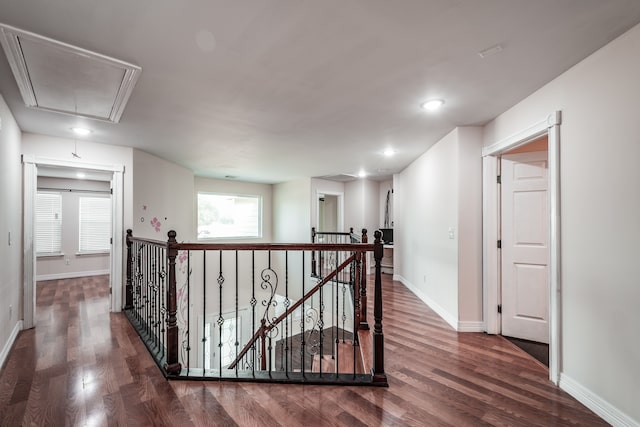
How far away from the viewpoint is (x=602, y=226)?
193cm

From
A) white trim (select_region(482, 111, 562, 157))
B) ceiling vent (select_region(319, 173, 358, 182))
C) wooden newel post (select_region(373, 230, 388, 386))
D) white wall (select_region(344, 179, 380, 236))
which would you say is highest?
ceiling vent (select_region(319, 173, 358, 182))

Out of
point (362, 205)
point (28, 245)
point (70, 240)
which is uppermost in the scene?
point (362, 205)

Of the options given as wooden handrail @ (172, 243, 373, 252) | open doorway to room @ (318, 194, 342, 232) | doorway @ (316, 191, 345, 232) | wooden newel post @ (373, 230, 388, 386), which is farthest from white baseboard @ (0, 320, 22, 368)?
open doorway to room @ (318, 194, 342, 232)

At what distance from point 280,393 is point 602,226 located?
2465 millimetres

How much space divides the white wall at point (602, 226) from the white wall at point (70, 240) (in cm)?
859

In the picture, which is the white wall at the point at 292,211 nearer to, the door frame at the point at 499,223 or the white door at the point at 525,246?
the door frame at the point at 499,223

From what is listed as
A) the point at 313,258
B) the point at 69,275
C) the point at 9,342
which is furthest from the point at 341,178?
the point at 69,275

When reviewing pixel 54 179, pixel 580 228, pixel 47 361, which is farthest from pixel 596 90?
pixel 54 179

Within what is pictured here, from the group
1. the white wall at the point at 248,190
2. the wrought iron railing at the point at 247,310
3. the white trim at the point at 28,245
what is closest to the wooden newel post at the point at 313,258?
the wrought iron railing at the point at 247,310

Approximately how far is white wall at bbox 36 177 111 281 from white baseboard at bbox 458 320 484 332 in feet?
25.6

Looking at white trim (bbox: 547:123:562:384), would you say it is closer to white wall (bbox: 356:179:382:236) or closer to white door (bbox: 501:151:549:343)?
white door (bbox: 501:151:549:343)

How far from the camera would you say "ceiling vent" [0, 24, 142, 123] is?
69.4 inches

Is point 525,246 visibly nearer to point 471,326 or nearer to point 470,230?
point 470,230

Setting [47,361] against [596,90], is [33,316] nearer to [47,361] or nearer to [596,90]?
[47,361]
